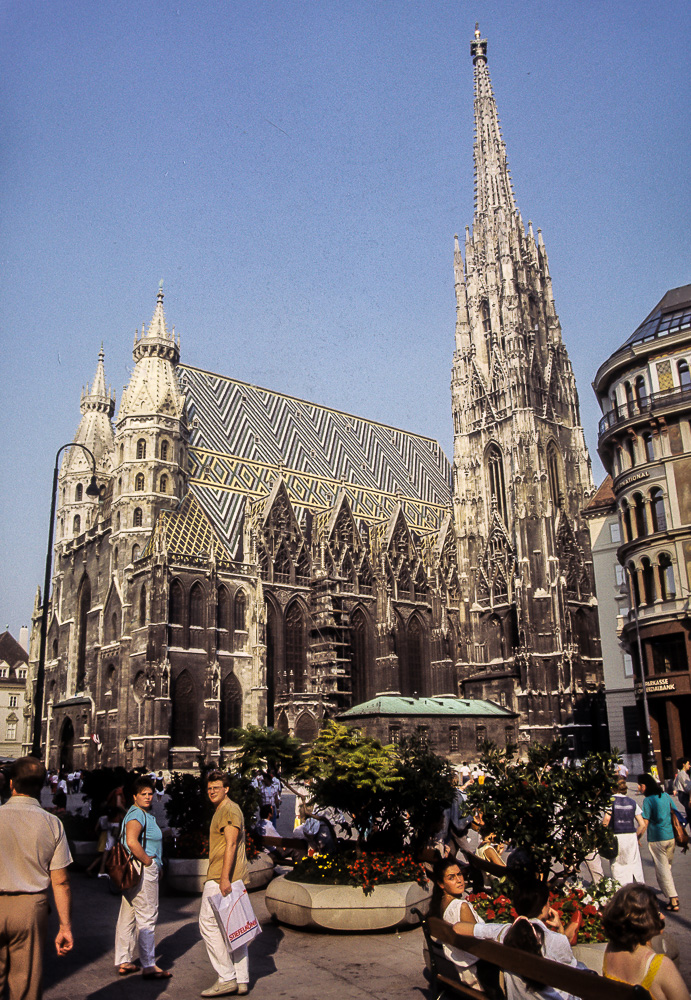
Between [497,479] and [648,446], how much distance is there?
92.1ft

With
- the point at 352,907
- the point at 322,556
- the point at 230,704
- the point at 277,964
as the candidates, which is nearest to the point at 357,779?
the point at 352,907

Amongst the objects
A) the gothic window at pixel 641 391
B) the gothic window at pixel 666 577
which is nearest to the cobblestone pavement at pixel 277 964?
the gothic window at pixel 666 577

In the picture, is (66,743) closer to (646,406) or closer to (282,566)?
(282,566)

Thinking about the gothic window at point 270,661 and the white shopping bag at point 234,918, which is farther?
the gothic window at point 270,661

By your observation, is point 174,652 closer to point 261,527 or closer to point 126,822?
point 261,527

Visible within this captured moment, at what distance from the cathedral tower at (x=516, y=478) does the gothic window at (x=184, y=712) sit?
21.6 meters

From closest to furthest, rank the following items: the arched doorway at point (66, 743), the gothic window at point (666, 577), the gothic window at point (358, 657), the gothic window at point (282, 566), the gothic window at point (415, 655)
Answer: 1. the gothic window at point (666, 577)
2. the arched doorway at point (66, 743)
3. the gothic window at point (282, 566)
4. the gothic window at point (358, 657)
5. the gothic window at point (415, 655)

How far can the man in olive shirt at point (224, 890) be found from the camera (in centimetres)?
808

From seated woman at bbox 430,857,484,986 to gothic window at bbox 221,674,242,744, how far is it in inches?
1655

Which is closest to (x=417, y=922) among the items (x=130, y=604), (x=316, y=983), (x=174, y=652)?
(x=316, y=983)

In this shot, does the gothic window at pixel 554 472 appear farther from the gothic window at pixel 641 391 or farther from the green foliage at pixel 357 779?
the green foliage at pixel 357 779

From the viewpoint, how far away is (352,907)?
34.2ft

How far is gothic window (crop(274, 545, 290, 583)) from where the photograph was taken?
177ft

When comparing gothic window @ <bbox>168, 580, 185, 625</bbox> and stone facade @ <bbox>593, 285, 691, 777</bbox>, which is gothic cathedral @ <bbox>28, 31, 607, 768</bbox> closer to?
gothic window @ <bbox>168, 580, 185, 625</bbox>
